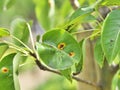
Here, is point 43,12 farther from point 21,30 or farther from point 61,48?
point 61,48

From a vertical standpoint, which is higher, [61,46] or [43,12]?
[61,46]

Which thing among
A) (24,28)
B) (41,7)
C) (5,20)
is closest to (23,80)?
(5,20)

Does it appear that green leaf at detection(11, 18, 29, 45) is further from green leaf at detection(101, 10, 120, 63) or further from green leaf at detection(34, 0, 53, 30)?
green leaf at detection(34, 0, 53, 30)

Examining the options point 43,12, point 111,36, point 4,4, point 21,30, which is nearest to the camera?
point 111,36

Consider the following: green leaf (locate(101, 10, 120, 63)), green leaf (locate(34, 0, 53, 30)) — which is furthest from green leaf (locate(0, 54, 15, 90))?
green leaf (locate(34, 0, 53, 30))

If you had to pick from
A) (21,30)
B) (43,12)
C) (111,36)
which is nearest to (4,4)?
(21,30)

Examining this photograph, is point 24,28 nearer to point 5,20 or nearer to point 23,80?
point 23,80

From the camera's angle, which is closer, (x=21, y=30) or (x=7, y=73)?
(x=7, y=73)
